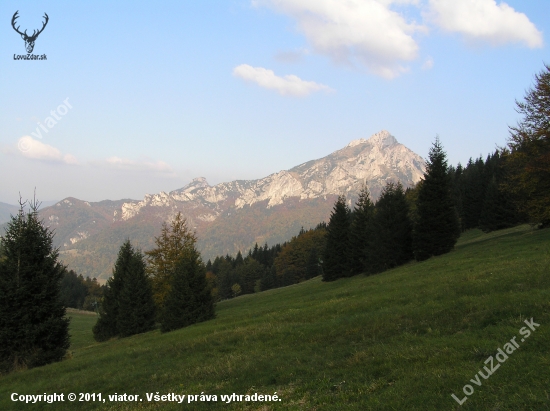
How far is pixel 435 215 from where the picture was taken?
145 feet

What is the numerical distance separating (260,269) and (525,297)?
→ 124 meters

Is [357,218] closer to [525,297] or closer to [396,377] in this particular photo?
[525,297]

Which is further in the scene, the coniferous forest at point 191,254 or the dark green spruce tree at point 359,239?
the dark green spruce tree at point 359,239

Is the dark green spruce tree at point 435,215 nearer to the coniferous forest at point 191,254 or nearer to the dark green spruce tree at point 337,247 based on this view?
the coniferous forest at point 191,254

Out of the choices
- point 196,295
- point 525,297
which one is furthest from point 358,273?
point 525,297

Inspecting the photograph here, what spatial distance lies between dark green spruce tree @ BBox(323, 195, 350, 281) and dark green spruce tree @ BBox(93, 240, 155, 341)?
27.6 m

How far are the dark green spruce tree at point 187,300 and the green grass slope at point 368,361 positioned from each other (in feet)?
44.3

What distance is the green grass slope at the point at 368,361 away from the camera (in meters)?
7.69

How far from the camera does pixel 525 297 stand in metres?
12.9

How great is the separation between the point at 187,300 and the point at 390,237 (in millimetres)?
27233

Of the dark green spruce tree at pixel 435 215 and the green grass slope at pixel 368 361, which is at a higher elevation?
the dark green spruce tree at pixel 435 215

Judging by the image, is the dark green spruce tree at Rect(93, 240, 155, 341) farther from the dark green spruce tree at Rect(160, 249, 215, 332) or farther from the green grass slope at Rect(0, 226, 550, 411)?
the green grass slope at Rect(0, 226, 550, 411)

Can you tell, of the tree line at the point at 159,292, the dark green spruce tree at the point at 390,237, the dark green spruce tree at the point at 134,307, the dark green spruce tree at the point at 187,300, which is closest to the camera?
the dark green spruce tree at the point at 187,300

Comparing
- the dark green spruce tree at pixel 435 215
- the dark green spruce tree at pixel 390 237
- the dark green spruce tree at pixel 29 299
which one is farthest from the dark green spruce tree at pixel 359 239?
the dark green spruce tree at pixel 29 299
